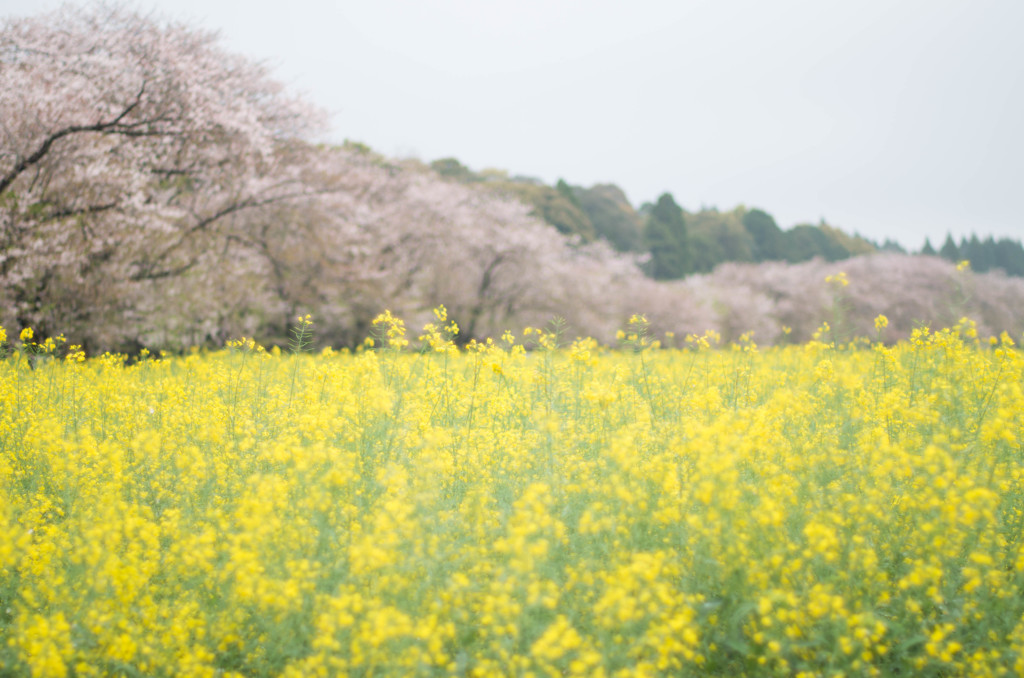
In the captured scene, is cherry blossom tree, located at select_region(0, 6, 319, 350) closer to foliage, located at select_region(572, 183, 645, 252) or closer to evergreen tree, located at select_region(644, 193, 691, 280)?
foliage, located at select_region(572, 183, 645, 252)

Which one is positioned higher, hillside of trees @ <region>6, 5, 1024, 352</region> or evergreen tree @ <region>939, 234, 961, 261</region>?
evergreen tree @ <region>939, 234, 961, 261</region>

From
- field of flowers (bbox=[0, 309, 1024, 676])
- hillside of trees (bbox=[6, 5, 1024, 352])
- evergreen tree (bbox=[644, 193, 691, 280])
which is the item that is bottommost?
field of flowers (bbox=[0, 309, 1024, 676])

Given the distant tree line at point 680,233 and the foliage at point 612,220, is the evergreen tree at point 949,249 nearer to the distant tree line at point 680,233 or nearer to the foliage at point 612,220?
the distant tree line at point 680,233

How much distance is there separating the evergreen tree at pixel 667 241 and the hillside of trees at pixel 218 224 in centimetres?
1654

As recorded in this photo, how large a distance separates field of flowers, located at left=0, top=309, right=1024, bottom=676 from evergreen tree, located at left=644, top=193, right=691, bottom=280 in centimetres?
4546

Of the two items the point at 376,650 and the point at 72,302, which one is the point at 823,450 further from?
the point at 72,302

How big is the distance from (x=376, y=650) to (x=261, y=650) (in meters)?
0.95

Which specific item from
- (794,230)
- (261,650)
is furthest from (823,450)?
(794,230)

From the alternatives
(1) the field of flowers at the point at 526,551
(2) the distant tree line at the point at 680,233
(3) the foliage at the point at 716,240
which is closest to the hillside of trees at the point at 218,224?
(1) the field of flowers at the point at 526,551

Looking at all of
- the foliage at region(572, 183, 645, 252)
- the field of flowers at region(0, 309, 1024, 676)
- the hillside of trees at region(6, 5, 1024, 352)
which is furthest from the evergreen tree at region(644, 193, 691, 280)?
the field of flowers at region(0, 309, 1024, 676)

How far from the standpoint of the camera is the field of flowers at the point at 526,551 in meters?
2.54

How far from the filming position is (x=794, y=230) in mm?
63625

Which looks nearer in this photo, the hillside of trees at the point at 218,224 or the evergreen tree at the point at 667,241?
the hillside of trees at the point at 218,224

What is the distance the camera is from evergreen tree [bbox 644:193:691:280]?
160 feet
